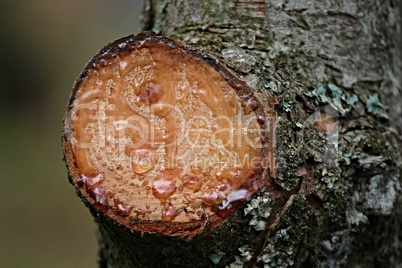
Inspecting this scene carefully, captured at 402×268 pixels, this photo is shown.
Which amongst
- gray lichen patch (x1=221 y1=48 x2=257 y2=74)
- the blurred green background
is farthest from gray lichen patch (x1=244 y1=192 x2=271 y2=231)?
the blurred green background

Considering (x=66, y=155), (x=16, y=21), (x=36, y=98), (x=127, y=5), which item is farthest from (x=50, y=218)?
(x=66, y=155)

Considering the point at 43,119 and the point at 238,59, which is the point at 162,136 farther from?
the point at 43,119

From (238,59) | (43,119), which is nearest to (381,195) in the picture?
(238,59)

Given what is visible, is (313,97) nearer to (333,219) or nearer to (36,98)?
(333,219)

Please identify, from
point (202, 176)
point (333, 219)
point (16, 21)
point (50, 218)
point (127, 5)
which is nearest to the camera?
point (202, 176)

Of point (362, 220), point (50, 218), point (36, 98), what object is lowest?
point (50, 218)

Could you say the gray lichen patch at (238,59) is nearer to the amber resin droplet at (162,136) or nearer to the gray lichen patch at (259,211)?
the amber resin droplet at (162,136)

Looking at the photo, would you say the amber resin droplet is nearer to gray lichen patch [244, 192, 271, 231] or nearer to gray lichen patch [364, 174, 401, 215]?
gray lichen patch [244, 192, 271, 231]

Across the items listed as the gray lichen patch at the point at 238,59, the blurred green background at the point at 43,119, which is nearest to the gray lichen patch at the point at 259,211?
the gray lichen patch at the point at 238,59
